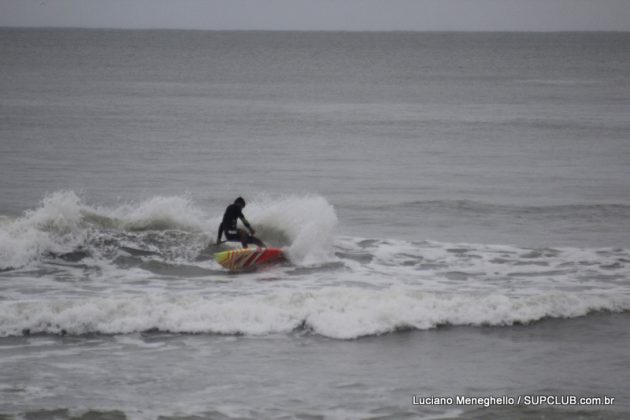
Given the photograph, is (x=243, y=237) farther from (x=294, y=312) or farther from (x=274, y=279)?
(x=294, y=312)

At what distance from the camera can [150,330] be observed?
13.5 meters

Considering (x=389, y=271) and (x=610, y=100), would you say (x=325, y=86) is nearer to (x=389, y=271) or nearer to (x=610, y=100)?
(x=610, y=100)

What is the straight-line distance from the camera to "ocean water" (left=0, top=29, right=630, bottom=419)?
11.0 meters

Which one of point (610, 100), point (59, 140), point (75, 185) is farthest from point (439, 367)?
point (610, 100)

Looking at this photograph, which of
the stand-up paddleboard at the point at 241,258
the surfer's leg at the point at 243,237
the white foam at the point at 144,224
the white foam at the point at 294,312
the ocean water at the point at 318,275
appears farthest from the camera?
the white foam at the point at 144,224

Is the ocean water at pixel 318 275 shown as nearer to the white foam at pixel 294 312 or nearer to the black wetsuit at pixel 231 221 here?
the white foam at pixel 294 312

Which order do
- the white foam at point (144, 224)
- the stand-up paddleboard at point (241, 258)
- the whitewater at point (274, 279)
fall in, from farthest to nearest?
1. the white foam at point (144, 224)
2. the stand-up paddleboard at point (241, 258)
3. the whitewater at point (274, 279)

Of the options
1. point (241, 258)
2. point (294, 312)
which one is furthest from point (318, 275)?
point (294, 312)

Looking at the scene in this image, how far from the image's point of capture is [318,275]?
1758 cm

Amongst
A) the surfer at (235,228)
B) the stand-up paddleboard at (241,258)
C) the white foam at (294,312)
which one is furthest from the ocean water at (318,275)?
the surfer at (235,228)

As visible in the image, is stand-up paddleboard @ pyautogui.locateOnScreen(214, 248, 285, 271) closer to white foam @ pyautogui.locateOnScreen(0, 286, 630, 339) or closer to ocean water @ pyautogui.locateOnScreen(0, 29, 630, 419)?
ocean water @ pyautogui.locateOnScreen(0, 29, 630, 419)

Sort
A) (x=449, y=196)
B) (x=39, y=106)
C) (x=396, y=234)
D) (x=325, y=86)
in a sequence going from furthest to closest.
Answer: (x=325, y=86)
(x=39, y=106)
(x=449, y=196)
(x=396, y=234)

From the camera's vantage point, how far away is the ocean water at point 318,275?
432 inches

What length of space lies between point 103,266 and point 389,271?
607cm
